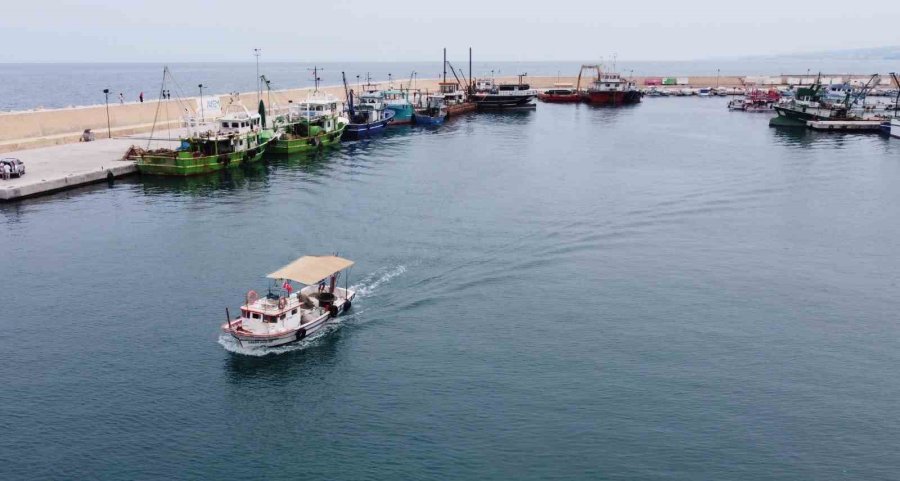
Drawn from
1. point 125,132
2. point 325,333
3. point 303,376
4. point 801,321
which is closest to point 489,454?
point 303,376

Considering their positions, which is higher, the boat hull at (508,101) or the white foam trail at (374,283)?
the boat hull at (508,101)

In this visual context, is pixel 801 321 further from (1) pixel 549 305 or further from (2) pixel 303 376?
(2) pixel 303 376

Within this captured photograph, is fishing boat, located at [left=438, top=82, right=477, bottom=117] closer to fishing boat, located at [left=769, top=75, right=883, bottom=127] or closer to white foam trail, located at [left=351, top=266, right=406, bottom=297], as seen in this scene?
fishing boat, located at [left=769, top=75, right=883, bottom=127]

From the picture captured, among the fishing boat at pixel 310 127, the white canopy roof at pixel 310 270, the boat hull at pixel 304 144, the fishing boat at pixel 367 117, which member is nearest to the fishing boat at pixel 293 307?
the white canopy roof at pixel 310 270

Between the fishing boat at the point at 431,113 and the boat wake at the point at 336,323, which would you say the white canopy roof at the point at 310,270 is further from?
the fishing boat at the point at 431,113

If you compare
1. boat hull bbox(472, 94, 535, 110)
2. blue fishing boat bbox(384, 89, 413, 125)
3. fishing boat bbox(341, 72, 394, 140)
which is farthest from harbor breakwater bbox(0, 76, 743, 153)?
boat hull bbox(472, 94, 535, 110)
